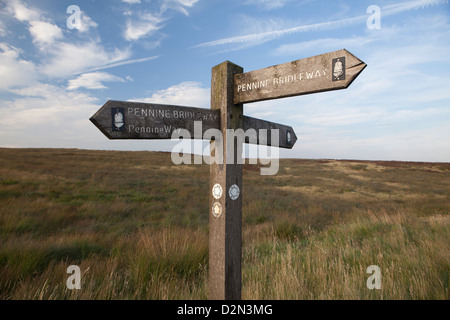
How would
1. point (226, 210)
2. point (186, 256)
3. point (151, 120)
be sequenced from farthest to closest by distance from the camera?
point (186, 256)
point (226, 210)
point (151, 120)

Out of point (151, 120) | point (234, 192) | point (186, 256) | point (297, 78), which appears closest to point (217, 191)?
point (234, 192)

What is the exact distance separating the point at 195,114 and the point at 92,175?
1603 centimetres

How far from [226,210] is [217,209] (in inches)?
3.8

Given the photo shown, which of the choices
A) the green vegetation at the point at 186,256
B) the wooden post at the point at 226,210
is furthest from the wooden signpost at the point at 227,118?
the green vegetation at the point at 186,256

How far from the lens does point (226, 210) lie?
83.4 inches

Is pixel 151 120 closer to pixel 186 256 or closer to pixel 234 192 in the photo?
pixel 234 192

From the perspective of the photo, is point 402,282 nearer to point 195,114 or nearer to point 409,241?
point 409,241

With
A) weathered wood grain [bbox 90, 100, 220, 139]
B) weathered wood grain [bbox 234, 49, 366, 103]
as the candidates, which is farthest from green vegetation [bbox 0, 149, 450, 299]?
weathered wood grain [bbox 234, 49, 366, 103]

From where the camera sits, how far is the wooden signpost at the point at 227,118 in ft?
6.03

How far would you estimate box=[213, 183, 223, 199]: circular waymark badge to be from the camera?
2.15 meters

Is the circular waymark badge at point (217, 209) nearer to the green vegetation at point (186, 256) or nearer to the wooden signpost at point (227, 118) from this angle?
the wooden signpost at point (227, 118)

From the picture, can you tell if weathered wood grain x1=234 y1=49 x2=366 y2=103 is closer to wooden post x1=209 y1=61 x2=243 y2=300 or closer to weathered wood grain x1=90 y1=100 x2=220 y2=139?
wooden post x1=209 y1=61 x2=243 y2=300
